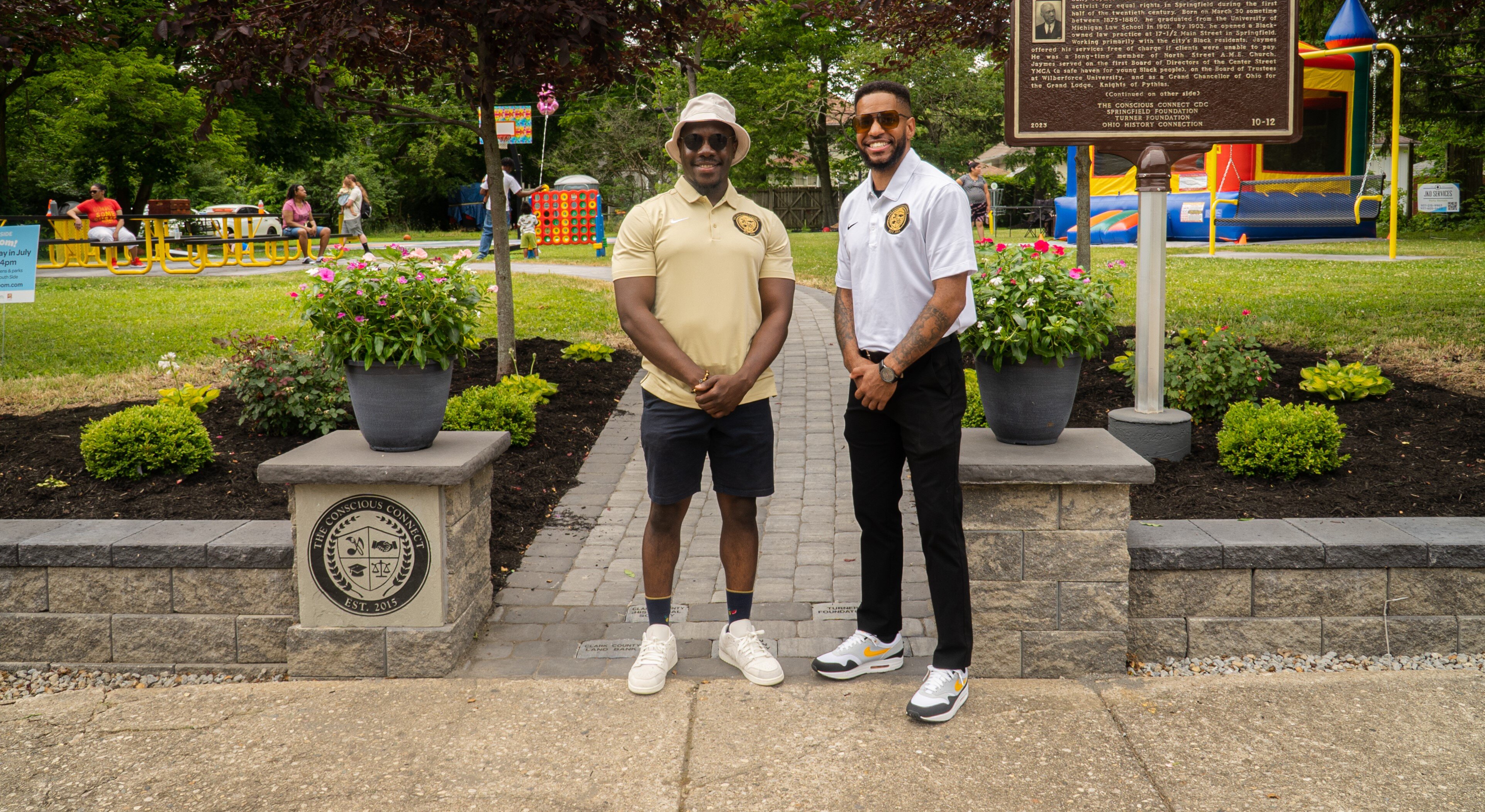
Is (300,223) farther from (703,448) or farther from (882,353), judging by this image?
(882,353)

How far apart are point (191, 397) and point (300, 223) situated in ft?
49.6

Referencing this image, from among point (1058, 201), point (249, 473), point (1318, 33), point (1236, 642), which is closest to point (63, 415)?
point (249, 473)

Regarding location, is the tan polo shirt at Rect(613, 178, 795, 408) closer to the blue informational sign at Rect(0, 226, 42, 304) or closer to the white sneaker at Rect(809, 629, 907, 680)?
the white sneaker at Rect(809, 629, 907, 680)

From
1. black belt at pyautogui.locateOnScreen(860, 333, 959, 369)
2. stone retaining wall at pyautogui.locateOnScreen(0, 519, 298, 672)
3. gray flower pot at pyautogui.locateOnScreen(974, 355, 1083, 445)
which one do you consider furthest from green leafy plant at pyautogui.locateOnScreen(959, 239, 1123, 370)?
stone retaining wall at pyautogui.locateOnScreen(0, 519, 298, 672)

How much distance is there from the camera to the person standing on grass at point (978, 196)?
74.1 ft

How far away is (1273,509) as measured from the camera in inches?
186

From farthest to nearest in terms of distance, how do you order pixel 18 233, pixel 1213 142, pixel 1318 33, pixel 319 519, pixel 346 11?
1. pixel 1318 33
2. pixel 18 233
3. pixel 346 11
4. pixel 1213 142
5. pixel 319 519

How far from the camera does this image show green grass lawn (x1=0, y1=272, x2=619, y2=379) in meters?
9.15

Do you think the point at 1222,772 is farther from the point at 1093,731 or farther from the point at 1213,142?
the point at 1213,142

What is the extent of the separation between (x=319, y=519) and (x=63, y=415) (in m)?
3.93

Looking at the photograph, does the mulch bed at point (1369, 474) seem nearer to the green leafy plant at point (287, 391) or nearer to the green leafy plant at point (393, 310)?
the green leafy plant at point (393, 310)

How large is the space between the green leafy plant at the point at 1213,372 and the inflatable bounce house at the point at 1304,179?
36.9 feet

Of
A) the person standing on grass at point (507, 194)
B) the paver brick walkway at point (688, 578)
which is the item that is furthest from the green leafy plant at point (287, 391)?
the person standing on grass at point (507, 194)

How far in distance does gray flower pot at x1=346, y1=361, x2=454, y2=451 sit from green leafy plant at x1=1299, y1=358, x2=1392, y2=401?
4.95 meters
